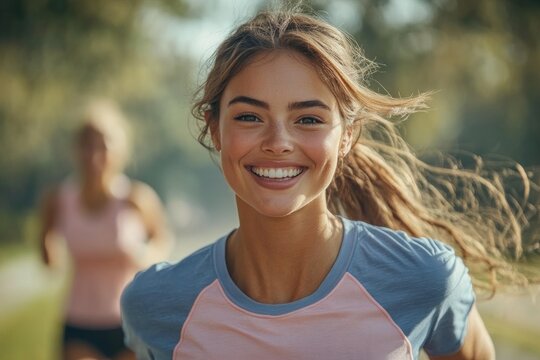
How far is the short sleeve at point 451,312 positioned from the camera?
264 cm

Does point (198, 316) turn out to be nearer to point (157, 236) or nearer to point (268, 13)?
point (268, 13)

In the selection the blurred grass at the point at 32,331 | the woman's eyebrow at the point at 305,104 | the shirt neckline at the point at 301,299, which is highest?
the woman's eyebrow at the point at 305,104

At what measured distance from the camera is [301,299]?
264cm

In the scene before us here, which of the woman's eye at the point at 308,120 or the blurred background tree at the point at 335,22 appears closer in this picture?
the woman's eye at the point at 308,120

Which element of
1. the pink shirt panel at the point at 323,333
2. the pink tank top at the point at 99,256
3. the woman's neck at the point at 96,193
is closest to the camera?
the pink shirt panel at the point at 323,333

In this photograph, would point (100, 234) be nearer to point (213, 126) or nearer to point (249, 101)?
point (213, 126)

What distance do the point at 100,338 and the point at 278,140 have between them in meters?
3.51

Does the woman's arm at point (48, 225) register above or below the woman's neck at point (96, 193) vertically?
below

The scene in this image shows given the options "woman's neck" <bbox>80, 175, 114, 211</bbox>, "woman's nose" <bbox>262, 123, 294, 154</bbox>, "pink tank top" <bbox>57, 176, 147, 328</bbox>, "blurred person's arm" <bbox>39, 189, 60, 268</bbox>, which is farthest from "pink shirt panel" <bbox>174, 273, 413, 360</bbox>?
"blurred person's arm" <bbox>39, 189, 60, 268</bbox>

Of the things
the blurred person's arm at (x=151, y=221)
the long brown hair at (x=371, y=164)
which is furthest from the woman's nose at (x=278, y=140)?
the blurred person's arm at (x=151, y=221)

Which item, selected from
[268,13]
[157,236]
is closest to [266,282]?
[268,13]

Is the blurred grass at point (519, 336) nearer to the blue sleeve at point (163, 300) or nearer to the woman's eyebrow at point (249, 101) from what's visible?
the blue sleeve at point (163, 300)

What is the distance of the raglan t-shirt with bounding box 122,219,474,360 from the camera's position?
8.46 feet

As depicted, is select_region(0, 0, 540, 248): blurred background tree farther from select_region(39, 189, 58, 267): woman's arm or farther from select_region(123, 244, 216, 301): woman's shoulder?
select_region(123, 244, 216, 301): woman's shoulder
